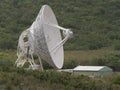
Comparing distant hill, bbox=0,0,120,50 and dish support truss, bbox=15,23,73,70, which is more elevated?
dish support truss, bbox=15,23,73,70

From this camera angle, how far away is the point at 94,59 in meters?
62.9

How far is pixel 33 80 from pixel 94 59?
1104 inches

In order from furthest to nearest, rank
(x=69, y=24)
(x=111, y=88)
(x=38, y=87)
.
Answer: (x=69, y=24)
(x=111, y=88)
(x=38, y=87)

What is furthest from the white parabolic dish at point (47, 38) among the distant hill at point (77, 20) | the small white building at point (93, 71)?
the distant hill at point (77, 20)

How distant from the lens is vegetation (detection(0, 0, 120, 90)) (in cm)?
3694

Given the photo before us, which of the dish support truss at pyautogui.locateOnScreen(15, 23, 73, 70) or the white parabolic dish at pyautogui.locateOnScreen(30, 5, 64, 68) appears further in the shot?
the dish support truss at pyautogui.locateOnScreen(15, 23, 73, 70)

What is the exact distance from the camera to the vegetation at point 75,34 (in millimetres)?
36938

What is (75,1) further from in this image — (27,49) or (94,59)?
(27,49)

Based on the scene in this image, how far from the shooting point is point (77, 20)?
95312 millimetres

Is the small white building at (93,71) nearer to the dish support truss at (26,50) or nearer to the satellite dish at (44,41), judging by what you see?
the dish support truss at (26,50)

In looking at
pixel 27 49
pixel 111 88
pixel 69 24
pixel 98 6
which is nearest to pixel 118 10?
pixel 98 6

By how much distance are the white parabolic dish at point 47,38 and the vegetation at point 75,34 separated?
219cm

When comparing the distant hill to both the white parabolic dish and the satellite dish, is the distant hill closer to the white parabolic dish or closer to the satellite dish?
the satellite dish

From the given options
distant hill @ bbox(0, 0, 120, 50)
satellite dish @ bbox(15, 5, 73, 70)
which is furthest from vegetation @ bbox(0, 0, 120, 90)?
satellite dish @ bbox(15, 5, 73, 70)
